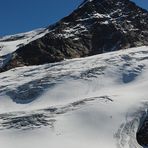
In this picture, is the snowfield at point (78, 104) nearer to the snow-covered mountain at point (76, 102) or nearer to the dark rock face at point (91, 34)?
the snow-covered mountain at point (76, 102)

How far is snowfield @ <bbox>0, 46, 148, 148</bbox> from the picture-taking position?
130 feet

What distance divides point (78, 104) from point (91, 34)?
58317 millimetres

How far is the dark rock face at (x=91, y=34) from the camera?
95.3 m

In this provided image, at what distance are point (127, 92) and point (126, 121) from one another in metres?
7.68

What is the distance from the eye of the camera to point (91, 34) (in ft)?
340

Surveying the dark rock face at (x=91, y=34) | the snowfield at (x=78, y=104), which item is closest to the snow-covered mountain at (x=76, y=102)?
the snowfield at (x=78, y=104)

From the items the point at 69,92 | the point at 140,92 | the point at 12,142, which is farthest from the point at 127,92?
the point at 12,142

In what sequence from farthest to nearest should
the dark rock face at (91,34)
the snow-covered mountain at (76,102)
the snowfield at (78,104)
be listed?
1. the dark rock face at (91,34)
2. the snow-covered mountain at (76,102)
3. the snowfield at (78,104)

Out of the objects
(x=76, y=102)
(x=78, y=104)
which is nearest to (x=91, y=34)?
(x=76, y=102)

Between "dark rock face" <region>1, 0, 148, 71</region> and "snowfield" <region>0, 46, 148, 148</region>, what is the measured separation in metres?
28.0

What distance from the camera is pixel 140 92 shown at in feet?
159

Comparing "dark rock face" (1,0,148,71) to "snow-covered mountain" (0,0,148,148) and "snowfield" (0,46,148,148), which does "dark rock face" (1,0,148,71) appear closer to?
"snow-covered mountain" (0,0,148,148)

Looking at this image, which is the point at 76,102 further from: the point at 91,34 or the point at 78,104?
the point at 91,34

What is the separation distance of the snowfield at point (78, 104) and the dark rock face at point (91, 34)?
91.9ft
